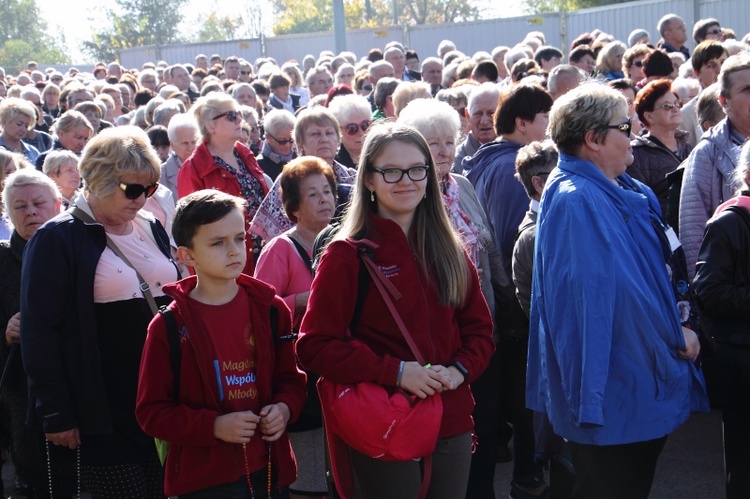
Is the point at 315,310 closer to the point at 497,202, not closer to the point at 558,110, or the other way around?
the point at 558,110

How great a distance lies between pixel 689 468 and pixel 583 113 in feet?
9.48

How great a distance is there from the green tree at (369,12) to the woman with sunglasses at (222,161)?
59179mm

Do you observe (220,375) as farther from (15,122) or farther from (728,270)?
(15,122)

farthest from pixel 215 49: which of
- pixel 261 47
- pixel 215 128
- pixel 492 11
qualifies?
pixel 492 11

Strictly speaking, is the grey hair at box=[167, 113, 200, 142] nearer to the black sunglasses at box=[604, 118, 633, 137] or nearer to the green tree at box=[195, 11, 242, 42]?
the black sunglasses at box=[604, 118, 633, 137]

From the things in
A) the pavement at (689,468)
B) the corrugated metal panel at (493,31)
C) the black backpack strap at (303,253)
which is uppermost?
the corrugated metal panel at (493,31)

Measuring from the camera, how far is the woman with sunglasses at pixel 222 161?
6062 millimetres

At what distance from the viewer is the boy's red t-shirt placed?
11.4 feet

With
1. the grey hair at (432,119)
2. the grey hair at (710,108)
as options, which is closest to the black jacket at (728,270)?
the grey hair at (432,119)

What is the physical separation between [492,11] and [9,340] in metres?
69.3

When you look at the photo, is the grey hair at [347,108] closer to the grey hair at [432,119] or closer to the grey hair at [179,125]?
the grey hair at [179,125]

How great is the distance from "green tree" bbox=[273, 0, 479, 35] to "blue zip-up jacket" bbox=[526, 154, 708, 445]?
203 feet

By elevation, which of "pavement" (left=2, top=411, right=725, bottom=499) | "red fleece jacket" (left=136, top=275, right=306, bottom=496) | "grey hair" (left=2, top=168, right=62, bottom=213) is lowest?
"pavement" (left=2, top=411, right=725, bottom=499)

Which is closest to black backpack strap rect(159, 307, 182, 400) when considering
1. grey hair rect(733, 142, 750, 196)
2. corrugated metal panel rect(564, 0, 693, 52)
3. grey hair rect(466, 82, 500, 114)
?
grey hair rect(733, 142, 750, 196)
